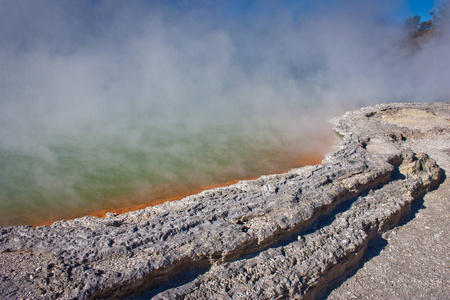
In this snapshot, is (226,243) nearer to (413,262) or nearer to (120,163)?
(413,262)

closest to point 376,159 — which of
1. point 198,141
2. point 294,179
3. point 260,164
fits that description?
point 294,179

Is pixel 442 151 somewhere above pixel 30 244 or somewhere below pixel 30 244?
above

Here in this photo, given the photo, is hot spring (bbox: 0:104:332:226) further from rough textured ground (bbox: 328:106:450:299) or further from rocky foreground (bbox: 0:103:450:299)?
rough textured ground (bbox: 328:106:450:299)

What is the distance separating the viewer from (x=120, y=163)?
5.06 m

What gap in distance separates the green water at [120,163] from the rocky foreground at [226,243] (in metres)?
1.60

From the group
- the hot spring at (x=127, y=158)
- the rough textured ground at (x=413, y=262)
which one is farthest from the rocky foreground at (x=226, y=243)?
the hot spring at (x=127, y=158)

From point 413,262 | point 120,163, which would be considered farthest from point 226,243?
point 120,163

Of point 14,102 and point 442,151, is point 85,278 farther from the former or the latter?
point 14,102

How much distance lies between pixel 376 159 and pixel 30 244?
3.92 m

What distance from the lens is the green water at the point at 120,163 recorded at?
4078 mm

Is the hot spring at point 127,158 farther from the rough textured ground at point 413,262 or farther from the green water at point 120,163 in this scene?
the rough textured ground at point 413,262

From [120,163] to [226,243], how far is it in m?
3.29

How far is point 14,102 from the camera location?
7484 mm

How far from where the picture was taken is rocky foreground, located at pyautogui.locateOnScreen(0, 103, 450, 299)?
6.52 ft
